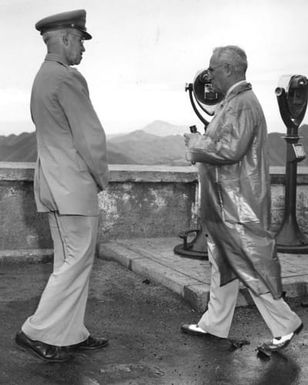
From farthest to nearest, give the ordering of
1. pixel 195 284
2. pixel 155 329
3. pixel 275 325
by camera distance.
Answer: pixel 195 284 < pixel 155 329 < pixel 275 325

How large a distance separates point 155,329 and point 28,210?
2.49 metres

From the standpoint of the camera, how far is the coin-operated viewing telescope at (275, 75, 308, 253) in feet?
20.1

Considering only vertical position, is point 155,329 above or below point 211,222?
below

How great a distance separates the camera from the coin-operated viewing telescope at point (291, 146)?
6.12 meters

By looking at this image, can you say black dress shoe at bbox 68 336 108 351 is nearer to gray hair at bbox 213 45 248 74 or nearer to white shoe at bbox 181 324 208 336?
white shoe at bbox 181 324 208 336

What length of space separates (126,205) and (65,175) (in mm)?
3192

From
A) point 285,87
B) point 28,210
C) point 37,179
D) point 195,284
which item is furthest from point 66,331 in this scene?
point 285,87

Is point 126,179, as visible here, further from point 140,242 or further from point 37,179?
point 37,179

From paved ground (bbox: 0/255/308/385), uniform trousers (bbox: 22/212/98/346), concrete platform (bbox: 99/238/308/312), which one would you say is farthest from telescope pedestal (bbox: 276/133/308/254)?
uniform trousers (bbox: 22/212/98/346)

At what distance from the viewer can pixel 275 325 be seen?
3.51 metres

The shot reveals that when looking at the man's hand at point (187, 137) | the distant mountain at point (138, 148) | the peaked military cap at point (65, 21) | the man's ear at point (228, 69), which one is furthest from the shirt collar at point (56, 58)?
the distant mountain at point (138, 148)

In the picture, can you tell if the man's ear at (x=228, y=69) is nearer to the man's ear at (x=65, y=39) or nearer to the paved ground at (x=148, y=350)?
the man's ear at (x=65, y=39)

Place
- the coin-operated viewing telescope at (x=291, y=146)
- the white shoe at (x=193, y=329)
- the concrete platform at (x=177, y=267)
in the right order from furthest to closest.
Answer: the coin-operated viewing telescope at (x=291, y=146) < the concrete platform at (x=177, y=267) < the white shoe at (x=193, y=329)

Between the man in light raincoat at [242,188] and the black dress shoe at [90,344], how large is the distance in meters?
0.85
